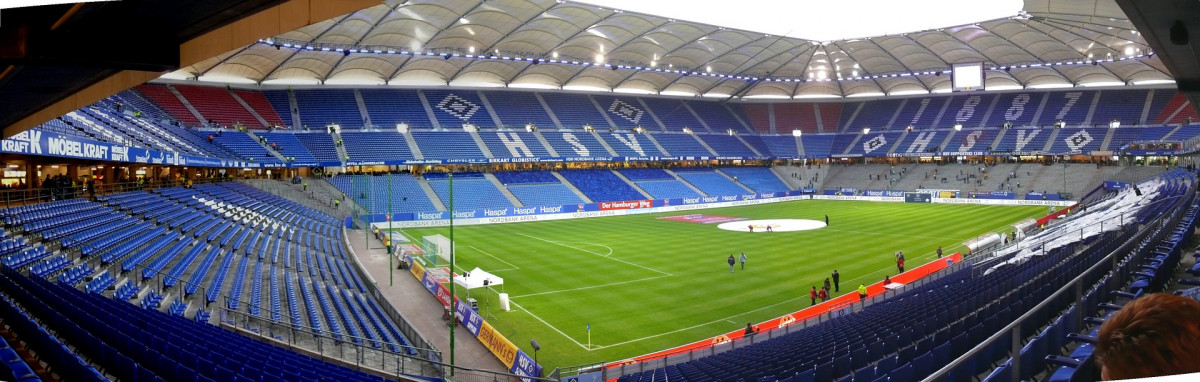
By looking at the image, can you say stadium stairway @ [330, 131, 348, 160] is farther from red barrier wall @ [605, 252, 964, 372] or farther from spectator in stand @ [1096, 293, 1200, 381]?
spectator in stand @ [1096, 293, 1200, 381]

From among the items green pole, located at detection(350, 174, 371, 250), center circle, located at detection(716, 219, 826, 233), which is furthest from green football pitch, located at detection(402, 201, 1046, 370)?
green pole, located at detection(350, 174, 371, 250)

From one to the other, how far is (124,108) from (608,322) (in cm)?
4175

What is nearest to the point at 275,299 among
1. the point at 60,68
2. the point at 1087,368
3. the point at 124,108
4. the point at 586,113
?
the point at 60,68

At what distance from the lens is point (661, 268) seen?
32.2 meters

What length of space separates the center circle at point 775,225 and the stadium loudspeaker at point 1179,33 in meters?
37.4

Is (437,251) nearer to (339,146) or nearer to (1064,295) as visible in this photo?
(1064,295)

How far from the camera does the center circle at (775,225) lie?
46.9 meters

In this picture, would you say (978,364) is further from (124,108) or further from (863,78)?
(863,78)

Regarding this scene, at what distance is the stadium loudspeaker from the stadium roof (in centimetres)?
3503

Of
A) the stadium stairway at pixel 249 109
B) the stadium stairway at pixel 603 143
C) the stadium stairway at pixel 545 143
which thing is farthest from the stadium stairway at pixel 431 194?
the stadium stairway at pixel 603 143

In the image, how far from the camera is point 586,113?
83625mm

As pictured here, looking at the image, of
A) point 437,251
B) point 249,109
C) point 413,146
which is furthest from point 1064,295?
point 249,109

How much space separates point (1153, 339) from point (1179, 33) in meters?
7.20

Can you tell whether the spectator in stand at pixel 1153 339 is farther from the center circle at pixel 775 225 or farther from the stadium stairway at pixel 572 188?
the stadium stairway at pixel 572 188
